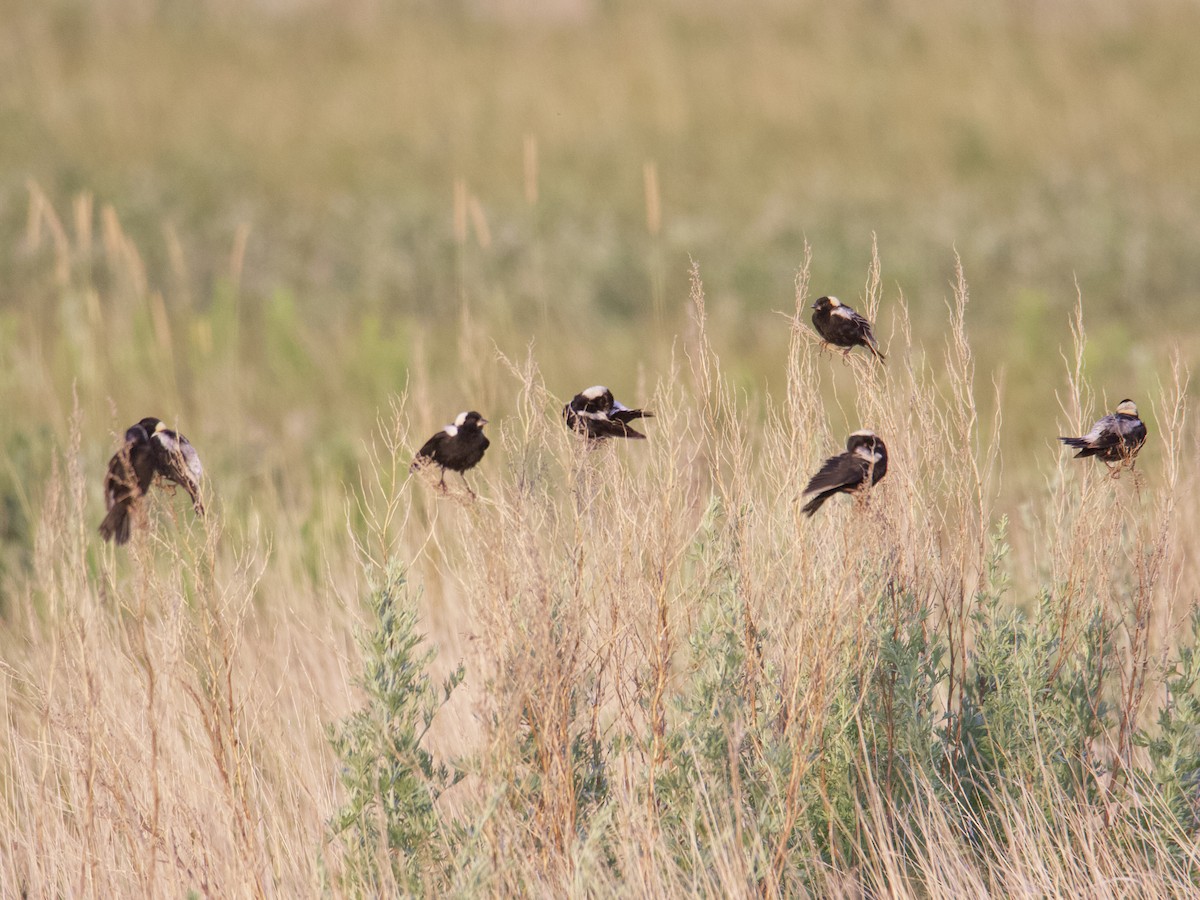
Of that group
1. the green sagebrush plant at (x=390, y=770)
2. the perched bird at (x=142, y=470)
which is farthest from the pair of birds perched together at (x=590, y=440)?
the green sagebrush plant at (x=390, y=770)

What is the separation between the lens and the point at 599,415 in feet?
11.7

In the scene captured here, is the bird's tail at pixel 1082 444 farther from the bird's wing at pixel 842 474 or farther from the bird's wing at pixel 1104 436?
the bird's wing at pixel 842 474

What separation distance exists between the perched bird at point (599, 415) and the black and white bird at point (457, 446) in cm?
24

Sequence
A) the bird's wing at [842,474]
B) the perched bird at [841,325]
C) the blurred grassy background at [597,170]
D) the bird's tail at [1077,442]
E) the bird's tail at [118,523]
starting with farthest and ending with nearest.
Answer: the blurred grassy background at [597,170]
the perched bird at [841,325]
the bird's tail at [1077,442]
the bird's wing at [842,474]
the bird's tail at [118,523]

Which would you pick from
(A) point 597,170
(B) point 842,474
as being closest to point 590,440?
(B) point 842,474

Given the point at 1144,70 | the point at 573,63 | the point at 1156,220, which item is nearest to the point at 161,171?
the point at 573,63

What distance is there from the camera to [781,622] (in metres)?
3.60

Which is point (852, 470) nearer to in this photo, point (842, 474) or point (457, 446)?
point (842, 474)

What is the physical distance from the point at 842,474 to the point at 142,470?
5.73 feet

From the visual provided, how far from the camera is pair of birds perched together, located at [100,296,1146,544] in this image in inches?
127

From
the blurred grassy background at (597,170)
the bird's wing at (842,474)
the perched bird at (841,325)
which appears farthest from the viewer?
the blurred grassy background at (597,170)

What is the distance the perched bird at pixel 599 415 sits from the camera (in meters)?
3.55

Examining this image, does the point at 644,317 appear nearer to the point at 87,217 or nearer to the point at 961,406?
the point at 87,217

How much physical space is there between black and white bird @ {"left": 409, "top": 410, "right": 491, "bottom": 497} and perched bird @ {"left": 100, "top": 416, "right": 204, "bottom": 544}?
58cm
